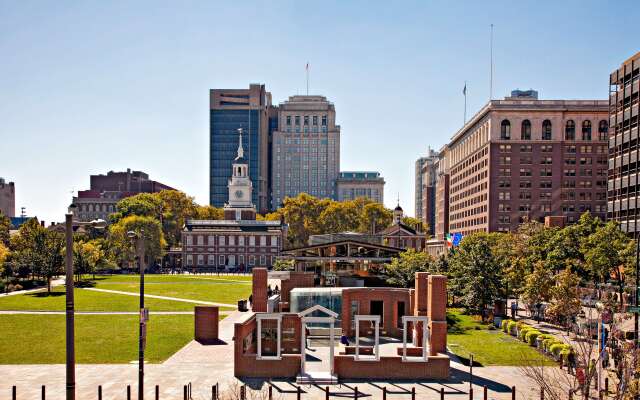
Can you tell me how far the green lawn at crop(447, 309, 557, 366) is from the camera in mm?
31906

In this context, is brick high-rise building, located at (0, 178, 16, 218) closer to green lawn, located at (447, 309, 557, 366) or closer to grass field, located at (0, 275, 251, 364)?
grass field, located at (0, 275, 251, 364)

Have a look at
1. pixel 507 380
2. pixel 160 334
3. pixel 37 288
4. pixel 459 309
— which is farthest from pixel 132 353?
pixel 37 288

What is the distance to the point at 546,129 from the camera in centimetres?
10725

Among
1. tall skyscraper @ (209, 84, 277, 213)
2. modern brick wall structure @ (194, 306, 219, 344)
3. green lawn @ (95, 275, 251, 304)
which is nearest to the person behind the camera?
modern brick wall structure @ (194, 306, 219, 344)

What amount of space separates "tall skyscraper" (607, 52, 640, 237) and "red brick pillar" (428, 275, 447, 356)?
1788 inches

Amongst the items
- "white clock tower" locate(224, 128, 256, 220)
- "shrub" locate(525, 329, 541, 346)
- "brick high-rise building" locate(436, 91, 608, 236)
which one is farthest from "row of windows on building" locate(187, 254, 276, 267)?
"shrub" locate(525, 329, 541, 346)

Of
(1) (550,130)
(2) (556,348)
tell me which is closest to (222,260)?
(1) (550,130)

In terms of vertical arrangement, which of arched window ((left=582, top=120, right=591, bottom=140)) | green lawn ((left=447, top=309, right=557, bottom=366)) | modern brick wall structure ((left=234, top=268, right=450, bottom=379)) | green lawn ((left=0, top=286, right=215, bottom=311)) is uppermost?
arched window ((left=582, top=120, right=591, bottom=140))

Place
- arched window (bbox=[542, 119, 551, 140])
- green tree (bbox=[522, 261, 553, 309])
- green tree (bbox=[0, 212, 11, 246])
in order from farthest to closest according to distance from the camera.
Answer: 1. arched window (bbox=[542, 119, 551, 140])
2. green tree (bbox=[0, 212, 11, 246])
3. green tree (bbox=[522, 261, 553, 309])

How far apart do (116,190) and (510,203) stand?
121849 millimetres

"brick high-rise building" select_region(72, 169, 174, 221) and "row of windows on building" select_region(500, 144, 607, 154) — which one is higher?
"row of windows on building" select_region(500, 144, 607, 154)

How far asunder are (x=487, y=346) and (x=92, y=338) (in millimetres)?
24887

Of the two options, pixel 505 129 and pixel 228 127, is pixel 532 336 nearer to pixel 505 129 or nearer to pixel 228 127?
pixel 505 129

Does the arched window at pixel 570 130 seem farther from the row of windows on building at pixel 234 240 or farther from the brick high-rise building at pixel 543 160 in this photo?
the row of windows on building at pixel 234 240
